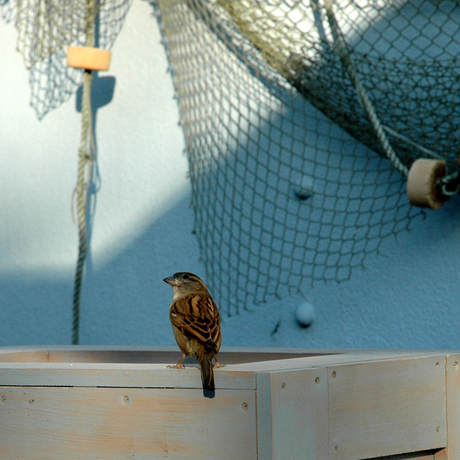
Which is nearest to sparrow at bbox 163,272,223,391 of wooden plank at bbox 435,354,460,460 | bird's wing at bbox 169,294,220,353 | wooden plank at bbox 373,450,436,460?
bird's wing at bbox 169,294,220,353

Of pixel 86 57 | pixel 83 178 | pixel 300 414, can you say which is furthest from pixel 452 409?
pixel 86 57

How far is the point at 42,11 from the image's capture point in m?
3.76

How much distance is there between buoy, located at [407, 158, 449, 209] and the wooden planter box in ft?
3.22

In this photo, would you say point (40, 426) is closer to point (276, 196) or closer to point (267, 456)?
point (267, 456)

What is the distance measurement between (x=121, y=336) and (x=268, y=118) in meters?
1.22

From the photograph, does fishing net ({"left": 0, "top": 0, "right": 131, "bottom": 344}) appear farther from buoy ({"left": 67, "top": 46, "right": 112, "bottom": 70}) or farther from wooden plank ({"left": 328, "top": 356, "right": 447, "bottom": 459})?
wooden plank ({"left": 328, "top": 356, "right": 447, "bottom": 459})

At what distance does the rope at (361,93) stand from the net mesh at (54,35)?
1226mm

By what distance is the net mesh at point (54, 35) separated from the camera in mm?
3721

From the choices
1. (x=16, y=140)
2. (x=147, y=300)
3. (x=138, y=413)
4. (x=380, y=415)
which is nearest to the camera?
(x=138, y=413)

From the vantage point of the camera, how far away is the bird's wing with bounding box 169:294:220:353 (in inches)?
79.1

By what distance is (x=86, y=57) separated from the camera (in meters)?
3.56

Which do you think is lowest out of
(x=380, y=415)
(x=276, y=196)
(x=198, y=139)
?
(x=380, y=415)

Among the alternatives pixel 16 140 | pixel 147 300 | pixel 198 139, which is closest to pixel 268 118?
pixel 198 139

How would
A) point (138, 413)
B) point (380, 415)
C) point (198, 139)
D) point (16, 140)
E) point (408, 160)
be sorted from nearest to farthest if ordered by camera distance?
1. point (138, 413)
2. point (380, 415)
3. point (408, 160)
4. point (198, 139)
5. point (16, 140)
